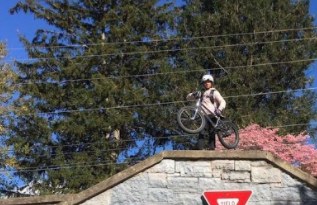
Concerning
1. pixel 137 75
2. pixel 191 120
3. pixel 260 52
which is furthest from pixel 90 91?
pixel 191 120

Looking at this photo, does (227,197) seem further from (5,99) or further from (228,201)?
(5,99)

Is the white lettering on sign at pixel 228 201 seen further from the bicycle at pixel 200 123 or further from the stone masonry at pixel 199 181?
the bicycle at pixel 200 123

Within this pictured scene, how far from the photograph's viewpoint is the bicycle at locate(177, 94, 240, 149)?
10086 millimetres

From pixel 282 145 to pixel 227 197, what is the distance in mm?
11257

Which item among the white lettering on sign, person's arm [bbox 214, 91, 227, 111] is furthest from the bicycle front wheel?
the white lettering on sign

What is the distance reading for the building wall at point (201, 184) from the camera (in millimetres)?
8844

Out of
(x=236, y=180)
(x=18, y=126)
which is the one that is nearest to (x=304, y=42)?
(x=18, y=126)

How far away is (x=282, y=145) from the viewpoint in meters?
19.6

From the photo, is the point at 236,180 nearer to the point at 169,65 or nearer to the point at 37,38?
the point at 169,65

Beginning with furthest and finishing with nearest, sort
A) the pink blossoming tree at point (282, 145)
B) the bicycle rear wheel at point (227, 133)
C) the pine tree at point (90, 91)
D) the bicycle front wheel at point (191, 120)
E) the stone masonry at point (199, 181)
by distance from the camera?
the pine tree at point (90, 91)
the pink blossoming tree at point (282, 145)
the bicycle rear wheel at point (227, 133)
the bicycle front wheel at point (191, 120)
the stone masonry at point (199, 181)

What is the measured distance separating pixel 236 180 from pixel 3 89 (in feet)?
38.9

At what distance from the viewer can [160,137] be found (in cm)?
2402

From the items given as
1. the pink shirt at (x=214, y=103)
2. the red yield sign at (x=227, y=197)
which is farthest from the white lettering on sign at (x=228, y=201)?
the pink shirt at (x=214, y=103)

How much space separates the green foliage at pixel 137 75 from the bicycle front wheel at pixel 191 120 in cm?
1173
